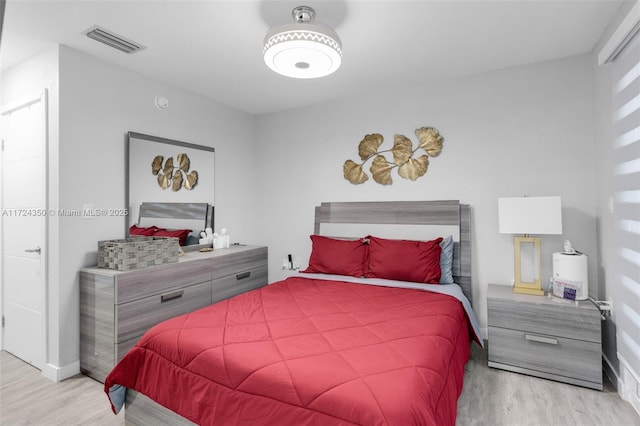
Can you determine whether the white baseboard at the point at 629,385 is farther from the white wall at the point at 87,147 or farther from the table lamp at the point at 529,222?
the white wall at the point at 87,147

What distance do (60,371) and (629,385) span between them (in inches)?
154

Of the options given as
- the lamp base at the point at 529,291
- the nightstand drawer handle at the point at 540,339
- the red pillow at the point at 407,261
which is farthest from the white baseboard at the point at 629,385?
the red pillow at the point at 407,261

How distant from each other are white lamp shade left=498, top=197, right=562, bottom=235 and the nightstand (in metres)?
0.52

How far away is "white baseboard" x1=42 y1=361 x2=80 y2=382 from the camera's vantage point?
8.76 feet

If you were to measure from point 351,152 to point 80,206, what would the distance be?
259 centimetres

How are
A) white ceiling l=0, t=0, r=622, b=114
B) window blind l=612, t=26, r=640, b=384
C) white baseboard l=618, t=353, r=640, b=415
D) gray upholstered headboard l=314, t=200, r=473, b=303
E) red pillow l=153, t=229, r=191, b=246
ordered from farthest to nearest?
1. red pillow l=153, t=229, r=191, b=246
2. gray upholstered headboard l=314, t=200, r=473, b=303
3. white ceiling l=0, t=0, r=622, b=114
4. white baseboard l=618, t=353, r=640, b=415
5. window blind l=612, t=26, r=640, b=384

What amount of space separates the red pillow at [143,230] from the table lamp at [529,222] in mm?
A: 3059

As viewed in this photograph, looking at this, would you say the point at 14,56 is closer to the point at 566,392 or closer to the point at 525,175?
the point at 525,175

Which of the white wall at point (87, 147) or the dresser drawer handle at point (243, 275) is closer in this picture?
the white wall at point (87, 147)

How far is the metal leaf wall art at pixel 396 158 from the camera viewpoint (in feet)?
11.6

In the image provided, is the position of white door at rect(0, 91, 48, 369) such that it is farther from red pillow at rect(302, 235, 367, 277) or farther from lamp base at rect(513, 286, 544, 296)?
lamp base at rect(513, 286, 544, 296)

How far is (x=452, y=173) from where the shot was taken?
3455 millimetres

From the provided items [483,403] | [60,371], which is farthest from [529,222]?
[60,371]

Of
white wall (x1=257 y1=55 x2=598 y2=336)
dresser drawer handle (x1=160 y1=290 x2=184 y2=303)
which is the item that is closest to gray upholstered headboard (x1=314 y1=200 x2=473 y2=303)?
white wall (x1=257 y1=55 x2=598 y2=336)
